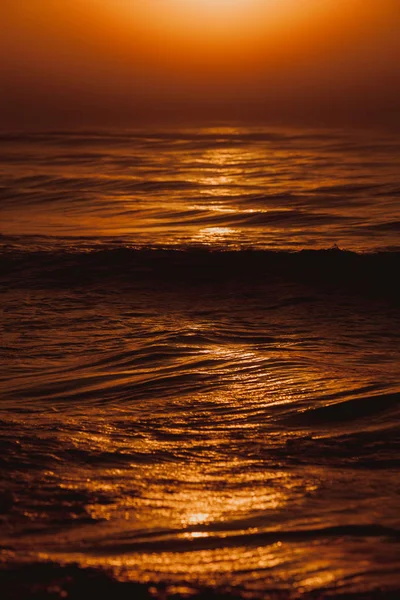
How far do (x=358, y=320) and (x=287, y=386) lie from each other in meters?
2.51

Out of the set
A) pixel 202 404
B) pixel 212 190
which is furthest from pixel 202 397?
pixel 212 190

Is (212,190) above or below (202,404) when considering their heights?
above

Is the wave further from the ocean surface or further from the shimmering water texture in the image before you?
the shimmering water texture

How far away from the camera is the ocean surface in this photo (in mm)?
3076

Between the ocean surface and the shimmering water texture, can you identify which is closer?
the ocean surface

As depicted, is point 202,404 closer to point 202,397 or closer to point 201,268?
point 202,397

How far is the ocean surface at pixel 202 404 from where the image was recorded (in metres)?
3.08

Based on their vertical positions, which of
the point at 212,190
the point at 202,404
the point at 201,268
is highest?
the point at 212,190

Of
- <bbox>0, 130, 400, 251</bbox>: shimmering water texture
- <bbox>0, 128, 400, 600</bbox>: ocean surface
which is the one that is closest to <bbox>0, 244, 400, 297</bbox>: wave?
<bbox>0, 128, 400, 600</bbox>: ocean surface

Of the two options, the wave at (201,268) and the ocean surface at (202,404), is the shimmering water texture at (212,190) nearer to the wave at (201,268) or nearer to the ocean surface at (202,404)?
the ocean surface at (202,404)

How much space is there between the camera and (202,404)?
4859mm

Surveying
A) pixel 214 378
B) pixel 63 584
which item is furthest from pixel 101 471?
pixel 214 378

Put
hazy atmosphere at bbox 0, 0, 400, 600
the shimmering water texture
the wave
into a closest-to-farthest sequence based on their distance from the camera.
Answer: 1. hazy atmosphere at bbox 0, 0, 400, 600
2. the wave
3. the shimmering water texture

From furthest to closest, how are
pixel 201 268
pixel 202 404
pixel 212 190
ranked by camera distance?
pixel 212 190, pixel 201 268, pixel 202 404
